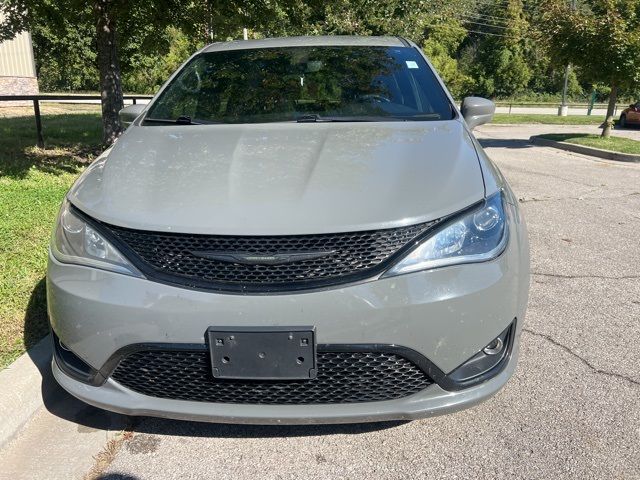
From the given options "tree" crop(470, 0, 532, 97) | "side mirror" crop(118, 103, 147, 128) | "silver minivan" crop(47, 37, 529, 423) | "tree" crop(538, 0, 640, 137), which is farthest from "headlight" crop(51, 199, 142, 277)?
"tree" crop(470, 0, 532, 97)

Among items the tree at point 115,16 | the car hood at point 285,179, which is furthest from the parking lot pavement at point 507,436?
the tree at point 115,16

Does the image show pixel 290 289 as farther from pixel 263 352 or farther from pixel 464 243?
pixel 464 243

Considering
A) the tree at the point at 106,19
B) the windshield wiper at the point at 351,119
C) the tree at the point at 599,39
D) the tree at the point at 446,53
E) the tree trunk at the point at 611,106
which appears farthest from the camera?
the tree at the point at 446,53

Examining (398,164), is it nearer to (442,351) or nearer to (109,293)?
(442,351)

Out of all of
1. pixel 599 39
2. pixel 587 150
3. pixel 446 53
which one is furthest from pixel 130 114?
pixel 446 53

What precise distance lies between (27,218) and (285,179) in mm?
3637

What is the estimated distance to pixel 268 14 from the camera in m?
8.02

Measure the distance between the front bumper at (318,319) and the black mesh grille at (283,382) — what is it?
3 centimetres

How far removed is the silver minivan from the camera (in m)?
1.94

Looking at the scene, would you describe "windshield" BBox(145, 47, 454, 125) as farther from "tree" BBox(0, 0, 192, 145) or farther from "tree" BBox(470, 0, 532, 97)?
"tree" BBox(470, 0, 532, 97)

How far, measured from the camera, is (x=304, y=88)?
3.35 m

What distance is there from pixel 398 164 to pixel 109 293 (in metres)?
1.23

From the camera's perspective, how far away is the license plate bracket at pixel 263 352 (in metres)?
1.92

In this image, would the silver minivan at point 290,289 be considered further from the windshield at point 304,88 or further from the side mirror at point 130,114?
the side mirror at point 130,114
